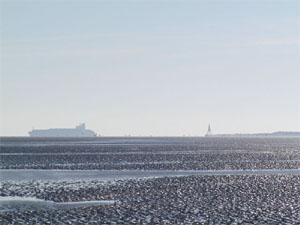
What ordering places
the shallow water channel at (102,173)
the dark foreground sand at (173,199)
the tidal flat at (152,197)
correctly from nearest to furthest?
the dark foreground sand at (173,199), the tidal flat at (152,197), the shallow water channel at (102,173)

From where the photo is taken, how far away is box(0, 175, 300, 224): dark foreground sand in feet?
94.7

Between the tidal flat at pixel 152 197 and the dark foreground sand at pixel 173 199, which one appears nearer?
the dark foreground sand at pixel 173 199

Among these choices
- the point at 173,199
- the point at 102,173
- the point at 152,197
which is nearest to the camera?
the point at 173,199

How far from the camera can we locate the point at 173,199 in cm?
3634

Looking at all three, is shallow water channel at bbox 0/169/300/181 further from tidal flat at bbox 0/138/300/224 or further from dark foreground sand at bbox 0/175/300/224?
dark foreground sand at bbox 0/175/300/224

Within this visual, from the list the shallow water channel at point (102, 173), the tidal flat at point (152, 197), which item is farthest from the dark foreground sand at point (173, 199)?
the shallow water channel at point (102, 173)

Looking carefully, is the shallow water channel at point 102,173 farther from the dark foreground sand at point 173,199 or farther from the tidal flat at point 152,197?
the dark foreground sand at point 173,199

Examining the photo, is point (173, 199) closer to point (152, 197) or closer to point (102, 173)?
point (152, 197)

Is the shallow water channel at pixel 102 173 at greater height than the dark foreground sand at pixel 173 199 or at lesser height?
greater

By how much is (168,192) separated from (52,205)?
30.4 feet

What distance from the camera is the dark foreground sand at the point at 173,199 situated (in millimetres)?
28875

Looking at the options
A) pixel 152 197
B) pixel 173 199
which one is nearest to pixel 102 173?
pixel 152 197

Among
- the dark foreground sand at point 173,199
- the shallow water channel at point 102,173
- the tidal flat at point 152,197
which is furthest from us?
the shallow water channel at point 102,173

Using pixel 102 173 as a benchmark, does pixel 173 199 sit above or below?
below
